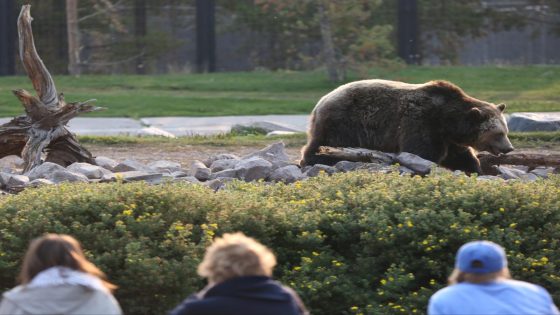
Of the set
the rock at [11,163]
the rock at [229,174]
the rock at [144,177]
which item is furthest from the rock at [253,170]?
the rock at [11,163]

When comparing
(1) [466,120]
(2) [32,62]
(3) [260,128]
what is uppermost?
(2) [32,62]

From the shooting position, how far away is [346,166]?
38.4ft

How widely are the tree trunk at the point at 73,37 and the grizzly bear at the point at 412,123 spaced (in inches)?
536

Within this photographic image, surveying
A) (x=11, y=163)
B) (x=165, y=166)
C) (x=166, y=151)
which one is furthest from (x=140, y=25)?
(x=165, y=166)

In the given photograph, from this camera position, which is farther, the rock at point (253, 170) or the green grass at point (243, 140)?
the green grass at point (243, 140)

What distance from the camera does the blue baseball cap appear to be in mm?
5258

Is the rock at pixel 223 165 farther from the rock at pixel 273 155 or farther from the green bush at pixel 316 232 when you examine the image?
the green bush at pixel 316 232

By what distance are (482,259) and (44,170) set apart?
22.5 ft

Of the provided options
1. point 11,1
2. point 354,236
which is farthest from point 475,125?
point 11,1

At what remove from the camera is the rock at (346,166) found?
38.3 feet

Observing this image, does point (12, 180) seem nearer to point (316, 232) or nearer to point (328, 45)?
point (316, 232)

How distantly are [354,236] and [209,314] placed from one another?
319cm

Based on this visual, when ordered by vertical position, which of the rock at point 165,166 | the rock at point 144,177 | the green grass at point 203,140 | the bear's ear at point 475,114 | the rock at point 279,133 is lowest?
the rock at point 279,133

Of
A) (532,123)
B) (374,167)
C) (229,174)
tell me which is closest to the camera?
(374,167)
